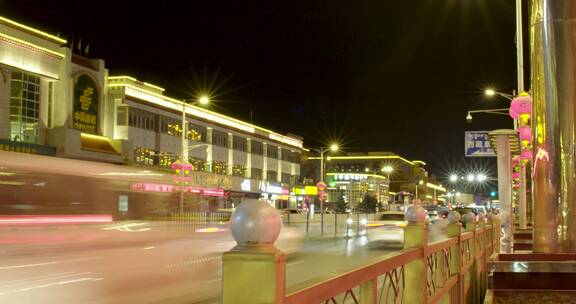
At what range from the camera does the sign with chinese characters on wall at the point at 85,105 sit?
148 ft

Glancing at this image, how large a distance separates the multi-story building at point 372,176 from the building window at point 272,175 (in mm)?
19894

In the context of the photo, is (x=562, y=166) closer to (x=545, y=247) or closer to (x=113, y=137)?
(x=545, y=247)

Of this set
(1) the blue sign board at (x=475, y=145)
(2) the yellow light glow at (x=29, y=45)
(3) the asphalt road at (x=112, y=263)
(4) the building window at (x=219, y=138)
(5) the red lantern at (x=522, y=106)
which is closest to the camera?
(3) the asphalt road at (x=112, y=263)

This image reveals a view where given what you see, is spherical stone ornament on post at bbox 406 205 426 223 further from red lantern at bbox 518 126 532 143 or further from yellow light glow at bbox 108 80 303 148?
yellow light glow at bbox 108 80 303 148

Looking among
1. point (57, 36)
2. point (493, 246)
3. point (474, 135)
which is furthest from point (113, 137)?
point (493, 246)

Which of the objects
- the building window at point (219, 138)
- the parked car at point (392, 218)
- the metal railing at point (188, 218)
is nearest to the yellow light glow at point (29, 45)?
the parked car at point (392, 218)

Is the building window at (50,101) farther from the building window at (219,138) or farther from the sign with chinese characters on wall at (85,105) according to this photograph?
the building window at (219,138)

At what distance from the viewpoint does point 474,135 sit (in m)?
31.5

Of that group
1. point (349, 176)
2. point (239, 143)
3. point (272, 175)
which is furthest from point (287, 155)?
point (349, 176)

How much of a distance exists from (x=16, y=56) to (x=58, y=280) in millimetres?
32504

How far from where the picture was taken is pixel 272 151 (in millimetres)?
83750

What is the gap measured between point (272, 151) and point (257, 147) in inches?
193

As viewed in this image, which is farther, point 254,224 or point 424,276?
point 424,276

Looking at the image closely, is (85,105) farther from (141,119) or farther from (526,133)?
(526,133)
